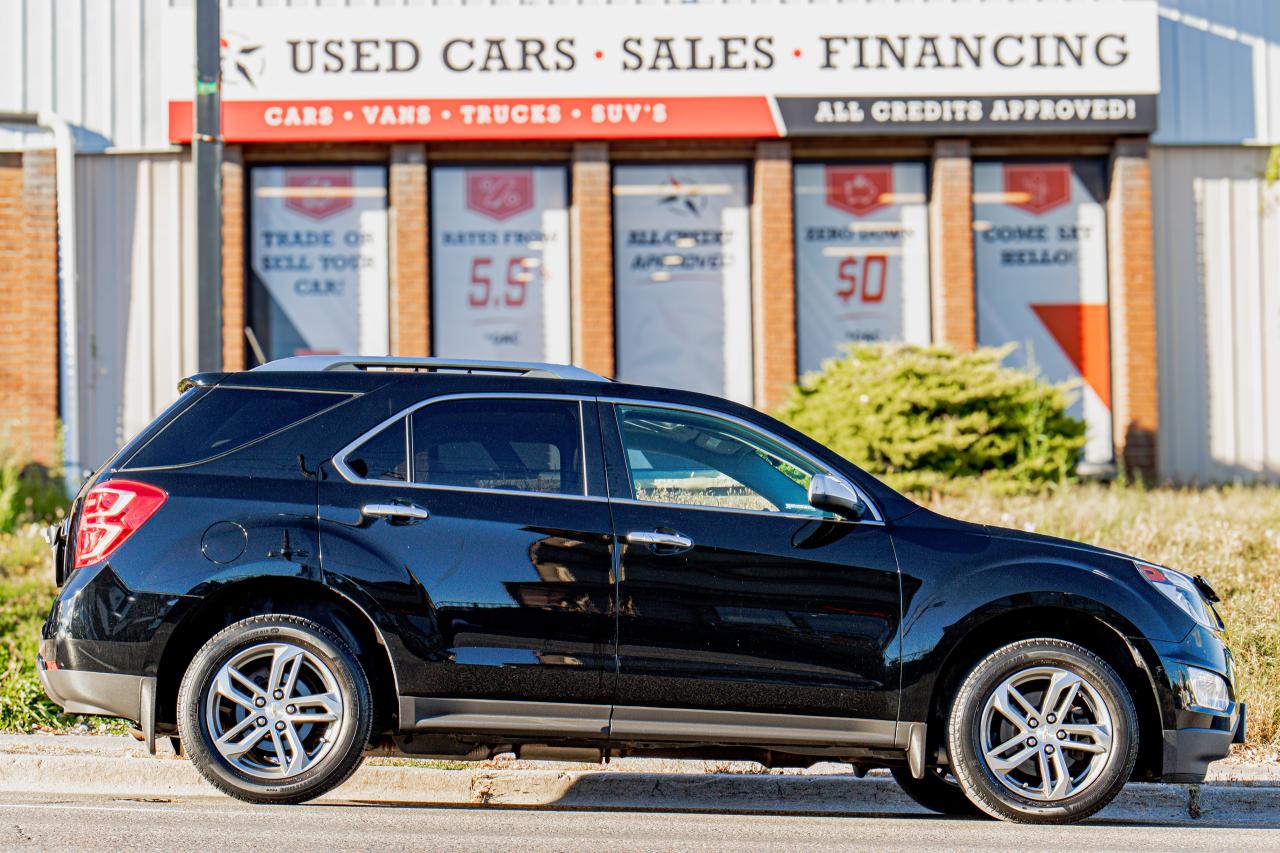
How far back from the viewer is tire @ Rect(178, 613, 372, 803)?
5.64m

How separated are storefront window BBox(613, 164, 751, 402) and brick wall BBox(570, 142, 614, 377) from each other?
1.06 feet

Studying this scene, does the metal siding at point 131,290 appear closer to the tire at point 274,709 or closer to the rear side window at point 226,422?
the rear side window at point 226,422

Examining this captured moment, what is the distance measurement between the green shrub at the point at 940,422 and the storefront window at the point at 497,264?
3.37 metres

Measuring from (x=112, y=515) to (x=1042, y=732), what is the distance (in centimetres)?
382

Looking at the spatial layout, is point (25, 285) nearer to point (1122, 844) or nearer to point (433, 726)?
point (433, 726)

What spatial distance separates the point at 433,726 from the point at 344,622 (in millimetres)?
547

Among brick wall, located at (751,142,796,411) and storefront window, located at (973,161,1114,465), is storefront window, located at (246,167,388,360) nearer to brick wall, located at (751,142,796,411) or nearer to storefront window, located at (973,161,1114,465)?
brick wall, located at (751,142,796,411)

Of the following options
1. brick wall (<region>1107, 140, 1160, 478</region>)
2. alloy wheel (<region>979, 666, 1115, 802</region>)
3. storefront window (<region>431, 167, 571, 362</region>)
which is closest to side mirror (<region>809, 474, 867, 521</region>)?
alloy wheel (<region>979, 666, 1115, 802</region>)

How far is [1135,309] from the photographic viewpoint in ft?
50.2

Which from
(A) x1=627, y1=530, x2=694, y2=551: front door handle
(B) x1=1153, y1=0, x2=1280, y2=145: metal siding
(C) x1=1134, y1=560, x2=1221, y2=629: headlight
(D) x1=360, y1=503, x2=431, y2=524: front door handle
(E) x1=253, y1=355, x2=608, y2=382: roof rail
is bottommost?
(C) x1=1134, y1=560, x2=1221, y2=629: headlight

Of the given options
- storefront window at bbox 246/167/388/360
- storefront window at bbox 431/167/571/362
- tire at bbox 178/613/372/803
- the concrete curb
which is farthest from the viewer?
storefront window at bbox 431/167/571/362

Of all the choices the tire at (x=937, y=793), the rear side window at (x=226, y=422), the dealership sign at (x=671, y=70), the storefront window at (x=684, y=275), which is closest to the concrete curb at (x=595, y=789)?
the tire at (x=937, y=793)

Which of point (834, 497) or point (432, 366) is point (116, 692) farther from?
point (834, 497)

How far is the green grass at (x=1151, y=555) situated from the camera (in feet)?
25.6
